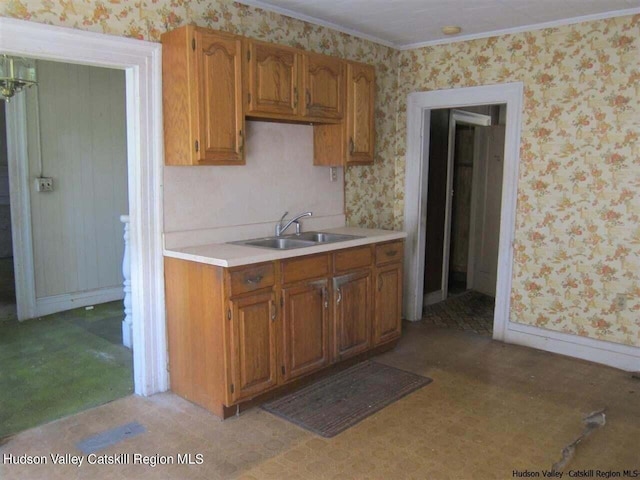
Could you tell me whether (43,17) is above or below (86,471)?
above

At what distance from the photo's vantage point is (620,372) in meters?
3.69

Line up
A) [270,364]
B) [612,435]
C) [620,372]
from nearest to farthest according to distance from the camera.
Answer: [612,435] → [270,364] → [620,372]

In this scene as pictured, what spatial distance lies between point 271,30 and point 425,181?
6.26 ft

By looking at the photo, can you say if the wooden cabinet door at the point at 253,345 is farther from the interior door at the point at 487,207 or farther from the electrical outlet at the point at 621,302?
the interior door at the point at 487,207

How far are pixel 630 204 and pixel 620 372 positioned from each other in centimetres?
114

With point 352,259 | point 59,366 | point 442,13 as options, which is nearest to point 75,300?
point 59,366

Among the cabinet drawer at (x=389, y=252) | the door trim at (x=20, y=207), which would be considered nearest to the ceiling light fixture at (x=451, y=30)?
the cabinet drawer at (x=389, y=252)

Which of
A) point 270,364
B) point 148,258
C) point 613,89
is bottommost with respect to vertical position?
point 270,364

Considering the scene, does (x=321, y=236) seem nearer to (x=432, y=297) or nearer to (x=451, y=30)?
(x=451, y=30)

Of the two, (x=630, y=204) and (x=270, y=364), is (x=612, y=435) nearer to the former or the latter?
(x=630, y=204)

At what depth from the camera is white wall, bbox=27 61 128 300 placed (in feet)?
15.7

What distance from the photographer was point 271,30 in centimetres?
364

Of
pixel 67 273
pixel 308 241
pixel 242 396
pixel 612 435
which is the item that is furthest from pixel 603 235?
pixel 67 273

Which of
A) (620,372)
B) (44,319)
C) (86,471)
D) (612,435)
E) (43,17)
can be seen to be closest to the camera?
(86,471)
